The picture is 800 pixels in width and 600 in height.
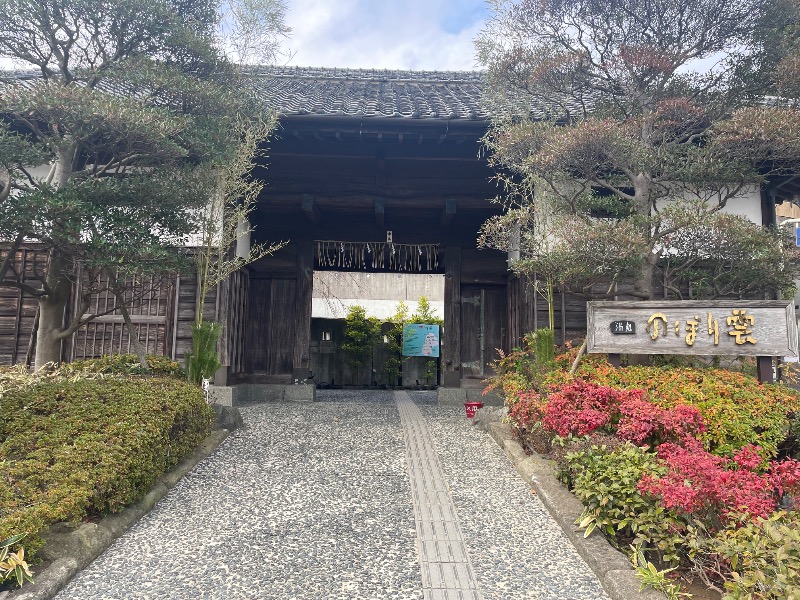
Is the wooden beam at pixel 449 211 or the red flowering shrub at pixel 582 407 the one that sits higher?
the wooden beam at pixel 449 211

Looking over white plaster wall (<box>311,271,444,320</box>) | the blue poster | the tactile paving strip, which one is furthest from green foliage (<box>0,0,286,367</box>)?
white plaster wall (<box>311,271,444,320</box>)

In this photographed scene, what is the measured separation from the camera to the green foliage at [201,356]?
226 inches

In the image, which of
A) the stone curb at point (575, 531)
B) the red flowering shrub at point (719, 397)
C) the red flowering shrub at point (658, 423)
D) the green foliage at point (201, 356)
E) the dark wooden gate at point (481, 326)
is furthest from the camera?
the dark wooden gate at point (481, 326)

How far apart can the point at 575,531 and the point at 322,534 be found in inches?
62.7

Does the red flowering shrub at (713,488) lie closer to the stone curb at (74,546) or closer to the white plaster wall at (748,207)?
the stone curb at (74,546)

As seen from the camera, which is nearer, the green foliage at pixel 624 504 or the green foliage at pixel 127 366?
the green foliage at pixel 624 504

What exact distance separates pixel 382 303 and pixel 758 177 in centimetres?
993

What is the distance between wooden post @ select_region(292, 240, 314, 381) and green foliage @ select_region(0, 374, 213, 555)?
374 cm

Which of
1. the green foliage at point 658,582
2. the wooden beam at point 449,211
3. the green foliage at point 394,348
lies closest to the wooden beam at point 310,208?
the wooden beam at point 449,211

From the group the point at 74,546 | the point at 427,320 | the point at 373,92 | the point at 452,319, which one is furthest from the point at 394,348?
the point at 74,546

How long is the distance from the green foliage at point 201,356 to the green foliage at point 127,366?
0.27m

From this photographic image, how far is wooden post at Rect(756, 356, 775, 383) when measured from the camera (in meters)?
4.73

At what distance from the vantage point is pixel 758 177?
5.12 m

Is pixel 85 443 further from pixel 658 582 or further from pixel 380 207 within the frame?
pixel 380 207
